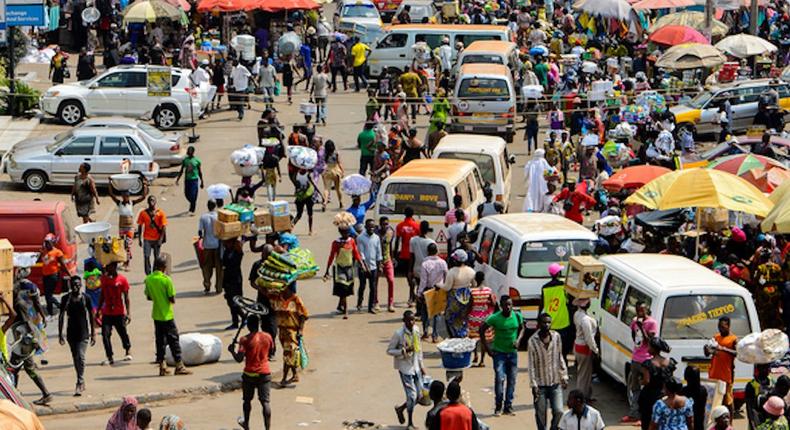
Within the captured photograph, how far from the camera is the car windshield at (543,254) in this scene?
786 inches

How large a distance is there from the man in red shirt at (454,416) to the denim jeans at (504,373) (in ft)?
11.1

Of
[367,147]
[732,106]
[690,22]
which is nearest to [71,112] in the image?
[367,147]

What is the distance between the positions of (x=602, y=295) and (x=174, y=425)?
21.9ft

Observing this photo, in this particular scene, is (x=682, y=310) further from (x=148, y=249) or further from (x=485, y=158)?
(x=485, y=158)

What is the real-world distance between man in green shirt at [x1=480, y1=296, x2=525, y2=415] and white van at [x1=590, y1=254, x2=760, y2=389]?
127 cm

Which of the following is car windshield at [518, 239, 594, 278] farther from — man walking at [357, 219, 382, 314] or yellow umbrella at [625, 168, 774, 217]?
man walking at [357, 219, 382, 314]

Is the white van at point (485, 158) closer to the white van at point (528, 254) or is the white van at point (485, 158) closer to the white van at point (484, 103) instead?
the white van at point (528, 254)

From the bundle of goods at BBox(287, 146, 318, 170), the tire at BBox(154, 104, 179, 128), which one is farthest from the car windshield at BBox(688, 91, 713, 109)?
the bundle of goods at BBox(287, 146, 318, 170)

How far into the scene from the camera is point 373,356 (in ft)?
65.7

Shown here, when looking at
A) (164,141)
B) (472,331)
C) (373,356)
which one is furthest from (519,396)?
(164,141)

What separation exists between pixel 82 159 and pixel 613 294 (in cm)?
1466

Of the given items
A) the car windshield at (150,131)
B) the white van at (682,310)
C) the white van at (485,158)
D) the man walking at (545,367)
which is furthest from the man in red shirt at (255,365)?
the car windshield at (150,131)

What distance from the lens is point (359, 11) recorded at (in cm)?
4741

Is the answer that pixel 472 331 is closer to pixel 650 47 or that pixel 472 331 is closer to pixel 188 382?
pixel 188 382
